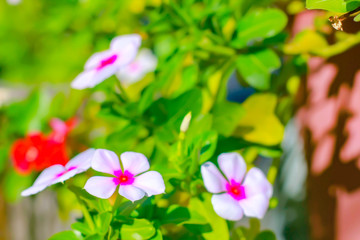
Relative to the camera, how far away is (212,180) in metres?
0.44

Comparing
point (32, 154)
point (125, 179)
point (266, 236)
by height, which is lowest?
point (266, 236)

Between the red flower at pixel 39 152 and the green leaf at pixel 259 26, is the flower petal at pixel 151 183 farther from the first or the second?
the red flower at pixel 39 152

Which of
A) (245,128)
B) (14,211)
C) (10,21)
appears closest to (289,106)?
(245,128)

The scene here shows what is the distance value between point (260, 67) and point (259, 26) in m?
0.07

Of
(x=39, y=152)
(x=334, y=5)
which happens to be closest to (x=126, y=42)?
A: (x=334, y=5)

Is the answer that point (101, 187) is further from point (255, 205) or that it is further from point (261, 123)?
point (261, 123)

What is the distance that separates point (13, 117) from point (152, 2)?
0.53 m

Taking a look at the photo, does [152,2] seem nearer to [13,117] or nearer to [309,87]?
[309,87]

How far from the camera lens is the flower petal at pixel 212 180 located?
0.44m

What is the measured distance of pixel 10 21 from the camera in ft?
5.18

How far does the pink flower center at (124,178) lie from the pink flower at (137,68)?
85 cm

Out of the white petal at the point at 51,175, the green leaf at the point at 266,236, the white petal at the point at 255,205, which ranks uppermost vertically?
the white petal at the point at 51,175

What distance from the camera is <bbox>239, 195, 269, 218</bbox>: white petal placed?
0.44m

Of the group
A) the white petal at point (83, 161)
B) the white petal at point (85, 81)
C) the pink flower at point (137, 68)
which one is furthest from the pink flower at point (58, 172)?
the pink flower at point (137, 68)
